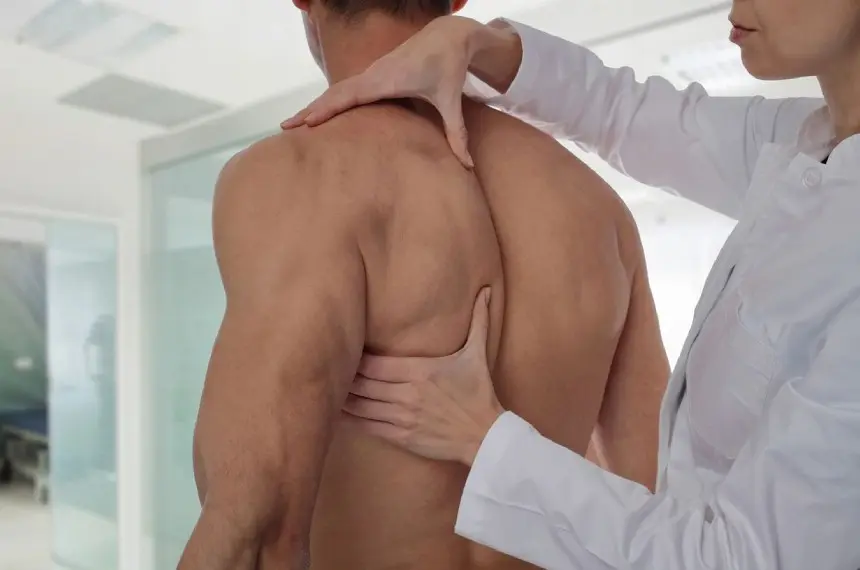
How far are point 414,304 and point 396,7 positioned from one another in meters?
Answer: 0.33

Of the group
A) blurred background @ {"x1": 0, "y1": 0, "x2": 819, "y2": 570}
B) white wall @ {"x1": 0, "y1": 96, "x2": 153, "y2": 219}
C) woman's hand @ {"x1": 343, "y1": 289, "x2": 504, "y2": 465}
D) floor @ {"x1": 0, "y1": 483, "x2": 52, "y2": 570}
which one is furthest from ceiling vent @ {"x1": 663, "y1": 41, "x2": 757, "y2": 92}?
floor @ {"x1": 0, "y1": 483, "x2": 52, "y2": 570}

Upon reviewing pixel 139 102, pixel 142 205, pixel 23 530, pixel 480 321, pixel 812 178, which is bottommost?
pixel 23 530

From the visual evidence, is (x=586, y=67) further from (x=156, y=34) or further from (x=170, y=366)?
(x=170, y=366)

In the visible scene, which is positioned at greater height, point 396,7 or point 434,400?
point 396,7

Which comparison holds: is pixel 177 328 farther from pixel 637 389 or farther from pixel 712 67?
pixel 637 389

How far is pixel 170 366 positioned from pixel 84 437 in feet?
2.41

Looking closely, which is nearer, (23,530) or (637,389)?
(637,389)

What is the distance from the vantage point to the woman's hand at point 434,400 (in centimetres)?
69

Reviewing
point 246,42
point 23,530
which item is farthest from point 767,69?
point 23,530

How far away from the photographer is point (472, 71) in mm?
975

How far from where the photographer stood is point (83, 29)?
2279mm

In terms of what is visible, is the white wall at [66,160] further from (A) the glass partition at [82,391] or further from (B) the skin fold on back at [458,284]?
(B) the skin fold on back at [458,284]

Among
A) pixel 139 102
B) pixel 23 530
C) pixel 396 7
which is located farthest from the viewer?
pixel 23 530

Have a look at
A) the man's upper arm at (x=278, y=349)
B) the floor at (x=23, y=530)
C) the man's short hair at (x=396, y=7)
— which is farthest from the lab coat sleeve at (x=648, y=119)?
the floor at (x=23, y=530)
